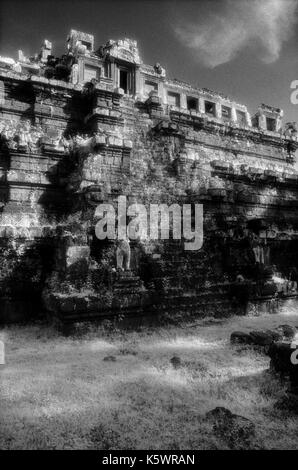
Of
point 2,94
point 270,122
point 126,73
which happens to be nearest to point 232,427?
point 2,94

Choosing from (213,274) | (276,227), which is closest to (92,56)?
(276,227)

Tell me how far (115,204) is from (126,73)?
2016cm

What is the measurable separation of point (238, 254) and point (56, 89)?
719 cm

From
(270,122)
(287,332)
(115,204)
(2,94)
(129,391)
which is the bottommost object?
(129,391)

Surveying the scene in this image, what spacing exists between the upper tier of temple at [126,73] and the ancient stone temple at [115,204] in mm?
1857

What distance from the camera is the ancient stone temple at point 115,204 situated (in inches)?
224

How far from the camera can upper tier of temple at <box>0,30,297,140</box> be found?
15.8 m

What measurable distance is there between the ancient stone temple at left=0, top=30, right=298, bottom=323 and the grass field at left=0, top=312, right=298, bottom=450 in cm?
81

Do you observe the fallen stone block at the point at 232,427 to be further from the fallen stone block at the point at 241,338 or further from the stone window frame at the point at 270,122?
the stone window frame at the point at 270,122

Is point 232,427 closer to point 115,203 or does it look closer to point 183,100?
point 115,203

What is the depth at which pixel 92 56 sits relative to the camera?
73.0 ft

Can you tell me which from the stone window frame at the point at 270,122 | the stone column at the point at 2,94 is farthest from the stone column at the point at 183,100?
the stone column at the point at 2,94

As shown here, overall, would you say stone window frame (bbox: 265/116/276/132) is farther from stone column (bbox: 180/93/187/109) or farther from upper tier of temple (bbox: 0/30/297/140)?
stone column (bbox: 180/93/187/109)

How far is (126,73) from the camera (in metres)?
23.1
